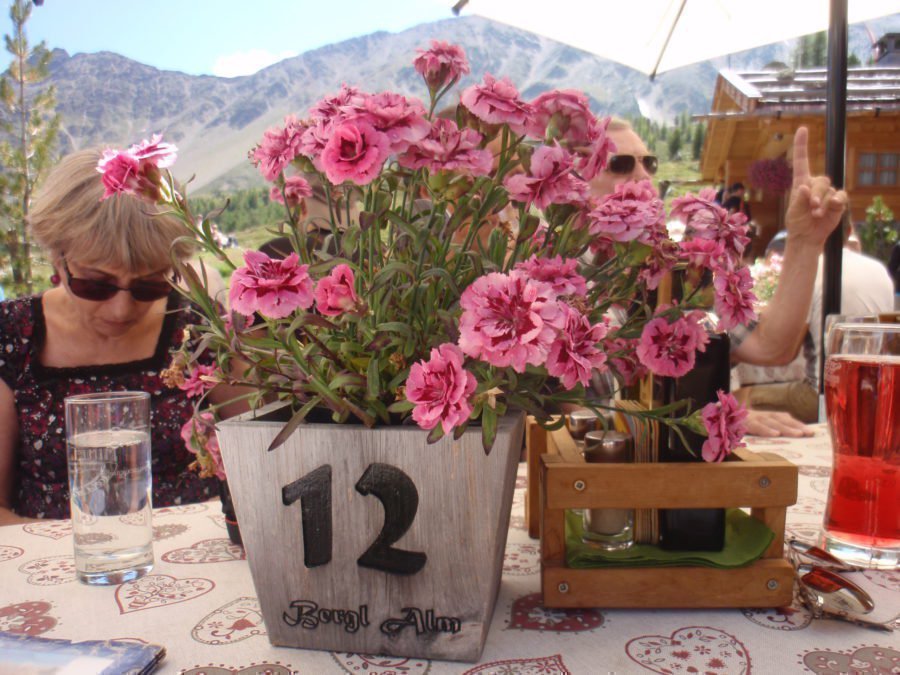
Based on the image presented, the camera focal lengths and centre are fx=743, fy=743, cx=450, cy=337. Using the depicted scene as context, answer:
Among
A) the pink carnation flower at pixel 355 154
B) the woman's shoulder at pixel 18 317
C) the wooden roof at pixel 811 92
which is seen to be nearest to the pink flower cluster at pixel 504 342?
the pink carnation flower at pixel 355 154

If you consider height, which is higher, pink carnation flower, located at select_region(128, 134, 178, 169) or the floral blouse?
pink carnation flower, located at select_region(128, 134, 178, 169)

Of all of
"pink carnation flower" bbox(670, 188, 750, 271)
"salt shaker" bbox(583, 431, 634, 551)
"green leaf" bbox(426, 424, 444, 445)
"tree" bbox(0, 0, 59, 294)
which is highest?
"tree" bbox(0, 0, 59, 294)

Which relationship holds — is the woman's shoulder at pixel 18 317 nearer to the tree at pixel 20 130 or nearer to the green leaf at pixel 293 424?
the green leaf at pixel 293 424

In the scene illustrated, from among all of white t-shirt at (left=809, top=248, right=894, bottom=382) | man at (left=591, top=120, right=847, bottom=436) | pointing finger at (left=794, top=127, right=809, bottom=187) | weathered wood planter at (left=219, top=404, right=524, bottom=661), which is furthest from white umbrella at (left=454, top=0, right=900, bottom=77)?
weathered wood planter at (left=219, top=404, right=524, bottom=661)

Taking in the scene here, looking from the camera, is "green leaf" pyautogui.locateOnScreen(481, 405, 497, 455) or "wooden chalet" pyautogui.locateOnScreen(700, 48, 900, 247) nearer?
"green leaf" pyautogui.locateOnScreen(481, 405, 497, 455)

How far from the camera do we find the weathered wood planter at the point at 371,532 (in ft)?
1.85

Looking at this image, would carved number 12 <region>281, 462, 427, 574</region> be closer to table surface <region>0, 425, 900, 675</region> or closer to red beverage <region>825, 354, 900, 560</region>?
table surface <region>0, 425, 900, 675</region>

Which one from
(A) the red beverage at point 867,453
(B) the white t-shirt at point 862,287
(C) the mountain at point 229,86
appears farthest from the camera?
(C) the mountain at point 229,86

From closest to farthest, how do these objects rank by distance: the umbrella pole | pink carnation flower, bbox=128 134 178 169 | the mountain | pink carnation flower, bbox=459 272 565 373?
pink carnation flower, bbox=459 272 565 373
pink carnation flower, bbox=128 134 178 169
the umbrella pole
the mountain

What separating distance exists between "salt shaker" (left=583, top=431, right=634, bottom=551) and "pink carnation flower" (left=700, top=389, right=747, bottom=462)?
84 mm

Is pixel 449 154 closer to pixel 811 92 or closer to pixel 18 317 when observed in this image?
pixel 18 317

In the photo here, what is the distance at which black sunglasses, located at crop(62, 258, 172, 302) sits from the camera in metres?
1.50

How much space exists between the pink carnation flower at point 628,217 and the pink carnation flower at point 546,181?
0.03m

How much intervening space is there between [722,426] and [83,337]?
149 centimetres
